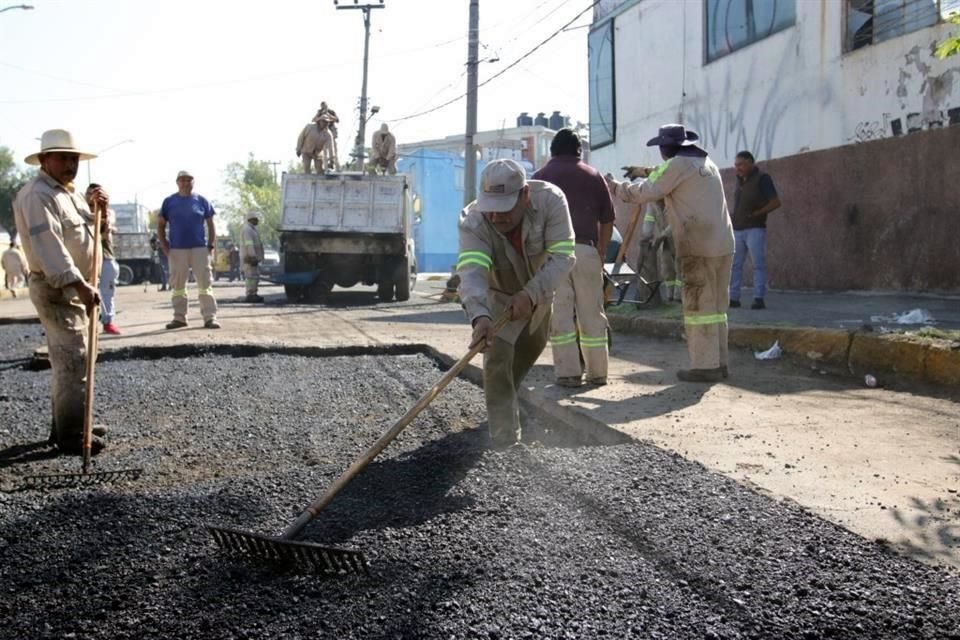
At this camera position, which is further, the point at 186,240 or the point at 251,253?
the point at 251,253

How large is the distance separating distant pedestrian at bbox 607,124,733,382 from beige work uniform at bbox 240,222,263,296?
1363cm

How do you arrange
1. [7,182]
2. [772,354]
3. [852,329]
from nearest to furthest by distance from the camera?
1. [852,329]
2. [772,354]
3. [7,182]

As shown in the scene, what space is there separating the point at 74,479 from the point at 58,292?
1.25m

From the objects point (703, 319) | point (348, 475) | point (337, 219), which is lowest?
point (348, 475)

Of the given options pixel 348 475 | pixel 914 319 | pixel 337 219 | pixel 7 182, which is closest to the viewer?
pixel 348 475

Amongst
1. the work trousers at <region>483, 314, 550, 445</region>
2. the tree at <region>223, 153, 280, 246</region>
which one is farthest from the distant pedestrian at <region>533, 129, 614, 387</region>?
the tree at <region>223, 153, 280, 246</region>

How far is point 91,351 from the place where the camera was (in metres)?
5.31

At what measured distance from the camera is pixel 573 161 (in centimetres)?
Result: 625

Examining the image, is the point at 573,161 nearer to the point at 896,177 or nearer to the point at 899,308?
the point at 899,308

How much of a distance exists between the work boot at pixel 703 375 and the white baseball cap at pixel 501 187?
2.53 meters

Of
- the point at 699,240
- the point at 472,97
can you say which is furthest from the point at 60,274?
the point at 472,97

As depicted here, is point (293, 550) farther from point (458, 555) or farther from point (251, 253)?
point (251, 253)

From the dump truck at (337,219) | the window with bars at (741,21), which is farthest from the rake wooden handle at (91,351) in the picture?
the window with bars at (741,21)

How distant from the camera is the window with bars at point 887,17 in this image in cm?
1080
